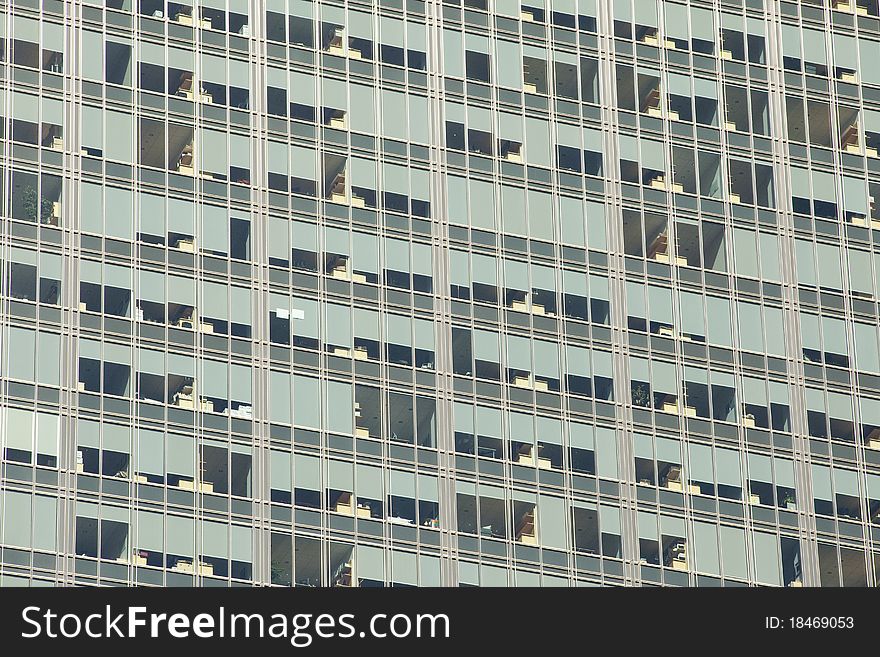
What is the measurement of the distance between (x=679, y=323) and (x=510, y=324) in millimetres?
9378

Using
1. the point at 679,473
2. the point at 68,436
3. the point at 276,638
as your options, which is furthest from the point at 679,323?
the point at 276,638

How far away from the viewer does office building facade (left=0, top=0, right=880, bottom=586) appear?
107625 millimetres

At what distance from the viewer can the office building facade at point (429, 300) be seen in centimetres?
10762

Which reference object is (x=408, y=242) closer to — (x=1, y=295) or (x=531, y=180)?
(x=531, y=180)

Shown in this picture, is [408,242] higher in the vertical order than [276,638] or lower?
higher

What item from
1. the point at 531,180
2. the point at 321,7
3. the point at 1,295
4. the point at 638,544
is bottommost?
the point at 638,544

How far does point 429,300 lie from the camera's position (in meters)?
114

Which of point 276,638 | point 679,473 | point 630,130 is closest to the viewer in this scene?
point 276,638

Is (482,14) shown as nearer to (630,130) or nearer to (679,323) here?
(630,130)

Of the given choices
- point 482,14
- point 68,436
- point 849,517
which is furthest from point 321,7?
point 849,517

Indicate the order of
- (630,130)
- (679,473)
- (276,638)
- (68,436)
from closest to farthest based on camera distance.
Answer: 1. (276,638)
2. (68,436)
3. (679,473)
4. (630,130)

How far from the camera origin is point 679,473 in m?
114

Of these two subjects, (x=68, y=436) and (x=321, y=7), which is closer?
(x=68, y=436)

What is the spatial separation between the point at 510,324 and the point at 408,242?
21.5 ft
